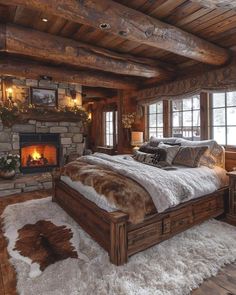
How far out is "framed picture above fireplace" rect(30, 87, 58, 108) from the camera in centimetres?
516

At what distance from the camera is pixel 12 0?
6.26 ft

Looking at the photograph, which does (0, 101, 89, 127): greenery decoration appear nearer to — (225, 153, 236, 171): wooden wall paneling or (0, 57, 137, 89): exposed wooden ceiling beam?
(0, 57, 137, 89): exposed wooden ceiling beam

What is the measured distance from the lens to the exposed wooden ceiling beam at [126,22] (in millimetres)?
1971

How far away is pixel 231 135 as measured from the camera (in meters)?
3.78

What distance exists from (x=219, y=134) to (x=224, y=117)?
33 centimetres

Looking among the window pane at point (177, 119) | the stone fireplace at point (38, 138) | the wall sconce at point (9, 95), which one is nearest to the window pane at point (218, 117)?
the window pane at point (177, 119)

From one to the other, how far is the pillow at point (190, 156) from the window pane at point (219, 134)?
863mm

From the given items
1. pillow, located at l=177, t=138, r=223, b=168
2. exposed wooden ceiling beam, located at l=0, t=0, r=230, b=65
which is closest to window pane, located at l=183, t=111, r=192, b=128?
pillow, located at l=177, t=138, r=223, b=168

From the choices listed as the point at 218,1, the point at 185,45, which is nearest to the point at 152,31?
the point at 185,45

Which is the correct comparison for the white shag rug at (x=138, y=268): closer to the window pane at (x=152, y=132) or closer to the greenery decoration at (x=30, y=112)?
the greenery decoration at (x=30, y=112)

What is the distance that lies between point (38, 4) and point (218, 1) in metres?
1.59

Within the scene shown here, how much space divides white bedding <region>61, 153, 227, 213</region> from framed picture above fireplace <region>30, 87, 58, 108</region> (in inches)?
116

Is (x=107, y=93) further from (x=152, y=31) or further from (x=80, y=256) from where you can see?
(x=80, y=256)

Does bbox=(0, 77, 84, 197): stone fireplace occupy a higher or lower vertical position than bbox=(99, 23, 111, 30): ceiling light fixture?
lower
